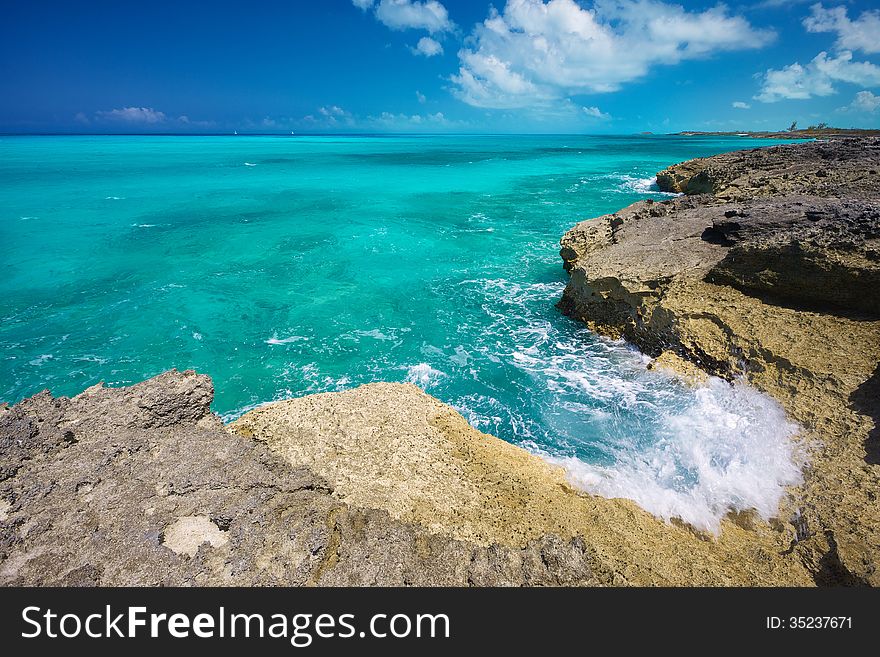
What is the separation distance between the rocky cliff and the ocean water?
54 cm

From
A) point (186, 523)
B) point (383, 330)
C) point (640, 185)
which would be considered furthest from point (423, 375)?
point (640, 185)

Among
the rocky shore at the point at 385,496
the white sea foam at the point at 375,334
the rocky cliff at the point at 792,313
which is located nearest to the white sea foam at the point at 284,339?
the white sea foam at the point at 375,334

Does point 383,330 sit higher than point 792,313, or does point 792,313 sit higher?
point 792,313

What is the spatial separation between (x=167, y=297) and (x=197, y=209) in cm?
1787

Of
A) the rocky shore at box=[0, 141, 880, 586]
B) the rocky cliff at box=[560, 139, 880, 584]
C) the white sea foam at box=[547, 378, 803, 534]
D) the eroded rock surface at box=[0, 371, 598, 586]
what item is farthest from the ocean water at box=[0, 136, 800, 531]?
the eroded rock surface at box=[0, 371, 598, 586]

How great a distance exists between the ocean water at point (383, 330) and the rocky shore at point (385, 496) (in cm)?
73

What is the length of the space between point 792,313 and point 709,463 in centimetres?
444

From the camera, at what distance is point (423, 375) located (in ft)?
31.4

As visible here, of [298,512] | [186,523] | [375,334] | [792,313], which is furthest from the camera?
[375,334]

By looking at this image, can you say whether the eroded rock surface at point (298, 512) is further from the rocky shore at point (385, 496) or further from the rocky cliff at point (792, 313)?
the rocky cliff at point (792, 313)

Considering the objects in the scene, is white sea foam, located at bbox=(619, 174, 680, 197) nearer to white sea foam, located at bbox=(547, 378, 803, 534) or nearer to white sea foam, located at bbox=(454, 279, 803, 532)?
white sea foam, located at bbox=(454, 279, 803, 532)

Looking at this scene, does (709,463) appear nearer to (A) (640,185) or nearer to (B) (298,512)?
(B) (298,512)

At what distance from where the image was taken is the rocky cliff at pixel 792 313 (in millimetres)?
5004

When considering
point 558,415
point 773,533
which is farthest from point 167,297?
point 773,533
